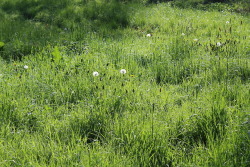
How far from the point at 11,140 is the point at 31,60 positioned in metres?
2.27

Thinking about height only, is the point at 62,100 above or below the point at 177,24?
below

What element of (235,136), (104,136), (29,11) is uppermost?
(29,11)

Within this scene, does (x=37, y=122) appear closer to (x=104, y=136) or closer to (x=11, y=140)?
(x=11, y=140)

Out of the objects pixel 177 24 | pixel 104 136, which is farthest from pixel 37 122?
pixel 177 24

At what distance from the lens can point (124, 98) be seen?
11.6 ft

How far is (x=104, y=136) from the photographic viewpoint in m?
2.94

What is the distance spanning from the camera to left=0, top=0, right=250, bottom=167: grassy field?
2568 millimetres

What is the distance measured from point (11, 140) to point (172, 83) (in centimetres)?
227

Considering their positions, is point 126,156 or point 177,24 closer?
point 126,156

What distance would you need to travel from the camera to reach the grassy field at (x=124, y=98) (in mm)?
2568

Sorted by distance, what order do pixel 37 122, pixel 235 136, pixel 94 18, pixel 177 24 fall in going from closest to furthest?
pixel 235 136 < pixel 37 122 < pixel 177 24 < pixel 94 18

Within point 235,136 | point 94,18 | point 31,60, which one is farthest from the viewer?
point 94,18

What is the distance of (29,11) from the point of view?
7.97 m

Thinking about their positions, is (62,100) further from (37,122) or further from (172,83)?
(172,83)
